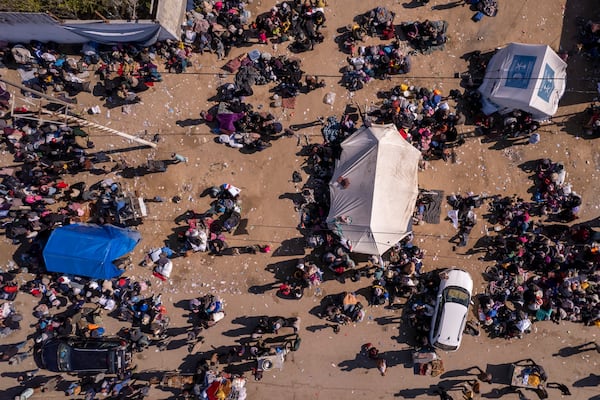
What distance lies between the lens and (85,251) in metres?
12.7

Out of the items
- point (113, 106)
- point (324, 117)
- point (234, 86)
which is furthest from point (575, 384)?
point (113, 106)

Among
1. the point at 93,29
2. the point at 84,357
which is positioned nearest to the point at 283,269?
the point at 84,357

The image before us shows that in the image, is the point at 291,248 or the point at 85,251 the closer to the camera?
the point at 85,251

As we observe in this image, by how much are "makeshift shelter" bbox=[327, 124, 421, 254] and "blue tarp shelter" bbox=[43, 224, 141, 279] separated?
6859 millimetres

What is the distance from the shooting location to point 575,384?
566 inches

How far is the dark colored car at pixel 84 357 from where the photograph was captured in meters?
13.0

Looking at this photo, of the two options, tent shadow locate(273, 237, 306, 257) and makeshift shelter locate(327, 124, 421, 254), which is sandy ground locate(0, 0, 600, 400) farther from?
makeshift shelter locate(327, 124, 421, 254)

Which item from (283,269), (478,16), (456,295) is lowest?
(283,269)

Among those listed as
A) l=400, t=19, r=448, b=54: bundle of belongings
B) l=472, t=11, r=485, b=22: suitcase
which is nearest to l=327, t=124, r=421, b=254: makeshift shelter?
l=400, t=19, r=448, b=54: bundle of belongings

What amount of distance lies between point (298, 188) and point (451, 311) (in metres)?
6.42

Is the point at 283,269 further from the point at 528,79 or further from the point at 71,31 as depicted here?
the point at 71,31

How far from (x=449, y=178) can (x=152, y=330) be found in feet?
36.8

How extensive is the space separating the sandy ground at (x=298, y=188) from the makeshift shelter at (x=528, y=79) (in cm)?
117

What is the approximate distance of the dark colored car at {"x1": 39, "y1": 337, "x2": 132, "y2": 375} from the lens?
13.0m
